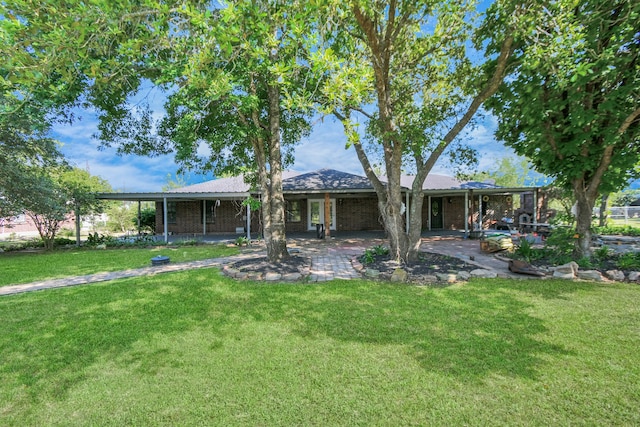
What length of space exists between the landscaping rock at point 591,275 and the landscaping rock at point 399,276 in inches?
141

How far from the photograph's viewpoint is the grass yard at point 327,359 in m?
2.13

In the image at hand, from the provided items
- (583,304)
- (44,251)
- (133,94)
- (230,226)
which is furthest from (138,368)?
(230,226)

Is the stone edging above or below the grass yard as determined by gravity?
above

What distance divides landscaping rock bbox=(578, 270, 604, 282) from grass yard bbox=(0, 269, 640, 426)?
71 centimetres

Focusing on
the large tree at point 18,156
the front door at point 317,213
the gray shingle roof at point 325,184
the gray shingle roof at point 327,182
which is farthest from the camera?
the front door at point 317,213

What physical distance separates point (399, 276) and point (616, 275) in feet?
14.0

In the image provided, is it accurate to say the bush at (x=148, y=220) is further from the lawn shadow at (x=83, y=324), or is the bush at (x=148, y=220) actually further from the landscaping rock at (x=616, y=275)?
the landscaping rock at (x=616, y=275)

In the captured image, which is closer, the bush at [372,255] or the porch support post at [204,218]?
the bush at [372,255]

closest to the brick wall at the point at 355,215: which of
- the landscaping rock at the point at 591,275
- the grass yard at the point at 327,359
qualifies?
the landscaping rock at the point at 591,275

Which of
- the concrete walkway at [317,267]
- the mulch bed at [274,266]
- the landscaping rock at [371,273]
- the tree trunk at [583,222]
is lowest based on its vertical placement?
the concrete walkway at [317,267]

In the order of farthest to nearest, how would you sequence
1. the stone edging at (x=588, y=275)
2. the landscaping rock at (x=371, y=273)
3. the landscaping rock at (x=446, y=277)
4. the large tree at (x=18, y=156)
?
1. the large tree at (x=18, y=156)
2. the landscaping rock at (x=371, y=273)
3. the landscaping rock at (x=446, y=277)
4. the stone edging at (x=588, y=275)

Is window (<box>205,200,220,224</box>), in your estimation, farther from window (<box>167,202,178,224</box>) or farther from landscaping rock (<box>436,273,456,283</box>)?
landscaping rock (<box>436,273,456,283</box>)

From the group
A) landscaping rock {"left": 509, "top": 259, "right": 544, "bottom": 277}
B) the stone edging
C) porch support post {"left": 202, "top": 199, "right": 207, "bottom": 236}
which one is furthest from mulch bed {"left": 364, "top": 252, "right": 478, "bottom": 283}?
porch support post {"left": 202, "top": 199, "right": 207, "bottom": 236}

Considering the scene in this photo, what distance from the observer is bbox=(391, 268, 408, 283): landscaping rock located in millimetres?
5707
